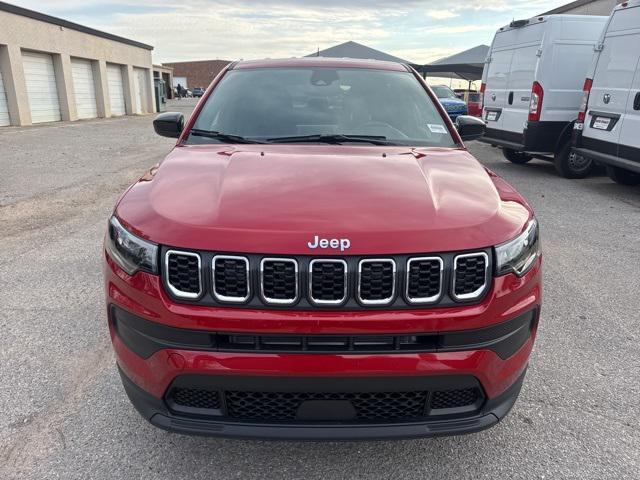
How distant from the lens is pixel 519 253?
6.24ft

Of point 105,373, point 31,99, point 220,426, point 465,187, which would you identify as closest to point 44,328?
point 105,373

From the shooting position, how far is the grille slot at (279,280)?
5.60ft

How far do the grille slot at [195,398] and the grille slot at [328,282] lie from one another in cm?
53

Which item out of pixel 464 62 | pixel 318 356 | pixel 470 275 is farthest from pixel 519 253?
pixel 464 62

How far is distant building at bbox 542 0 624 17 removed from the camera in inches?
710

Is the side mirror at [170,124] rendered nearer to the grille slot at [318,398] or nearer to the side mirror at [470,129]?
the side mirror at [470,129]

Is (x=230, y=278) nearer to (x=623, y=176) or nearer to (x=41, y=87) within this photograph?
(x=623, y=176)

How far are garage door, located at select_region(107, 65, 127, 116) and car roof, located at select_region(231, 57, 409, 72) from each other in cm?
2684

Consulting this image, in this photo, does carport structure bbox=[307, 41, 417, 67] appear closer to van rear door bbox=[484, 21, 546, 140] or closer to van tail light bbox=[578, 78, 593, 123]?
van rear door bbox=[484, 21, 546, 140]

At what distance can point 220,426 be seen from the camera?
1.80m

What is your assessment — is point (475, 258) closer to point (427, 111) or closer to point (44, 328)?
point (427, 111)

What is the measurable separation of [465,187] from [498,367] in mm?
773

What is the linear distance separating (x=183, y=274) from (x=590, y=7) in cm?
2274

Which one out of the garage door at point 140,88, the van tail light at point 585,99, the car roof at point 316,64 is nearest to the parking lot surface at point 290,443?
the car roof at point 316,64
